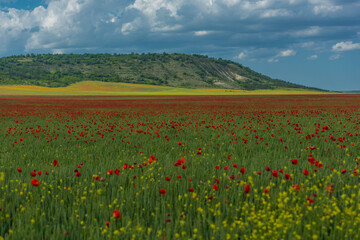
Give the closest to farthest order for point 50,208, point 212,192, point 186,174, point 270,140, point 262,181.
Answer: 1. point 50,208
2. point 212,192
3. point 262,181
4. point 186,174
5. point 270,140

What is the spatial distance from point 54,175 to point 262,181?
4.07 meters

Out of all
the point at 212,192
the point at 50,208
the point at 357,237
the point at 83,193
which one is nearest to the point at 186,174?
the point at 212,192

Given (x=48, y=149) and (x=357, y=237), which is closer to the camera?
(x=357, y=237)

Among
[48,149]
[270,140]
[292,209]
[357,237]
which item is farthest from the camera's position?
[270,140]

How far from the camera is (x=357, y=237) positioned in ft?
11.5

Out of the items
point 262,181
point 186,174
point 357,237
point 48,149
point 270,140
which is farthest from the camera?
point 270,140

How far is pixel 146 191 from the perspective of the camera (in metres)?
4.80

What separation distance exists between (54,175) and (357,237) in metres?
5.24

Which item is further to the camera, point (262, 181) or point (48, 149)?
point (48, 149)

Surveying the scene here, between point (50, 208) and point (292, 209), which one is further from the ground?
point (292, 209)

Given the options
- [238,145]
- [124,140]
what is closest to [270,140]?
[238,145]

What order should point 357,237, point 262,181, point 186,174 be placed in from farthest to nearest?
point 186,174
point 262,181
point 357,237

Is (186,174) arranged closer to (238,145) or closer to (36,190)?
(36,190)

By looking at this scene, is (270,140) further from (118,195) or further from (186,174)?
(118,195)
